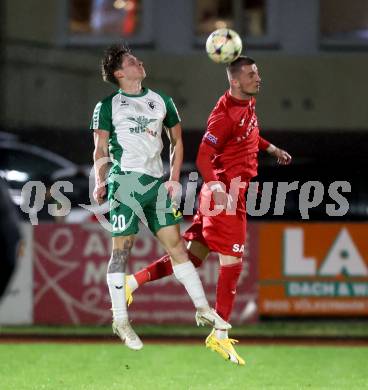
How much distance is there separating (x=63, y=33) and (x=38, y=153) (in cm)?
200

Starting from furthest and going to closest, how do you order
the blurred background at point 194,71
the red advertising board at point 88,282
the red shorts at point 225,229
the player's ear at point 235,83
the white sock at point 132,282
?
the blurred background at point 194,71
the red advertising board at point 88,282
the white sock at point 132,282
the red shorts at point 225,229
the player's ear at point 235,83

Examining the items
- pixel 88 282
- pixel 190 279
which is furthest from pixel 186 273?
pixel 88 282

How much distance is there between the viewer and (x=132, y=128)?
859 centimetres

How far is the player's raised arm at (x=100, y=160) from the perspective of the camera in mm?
8508

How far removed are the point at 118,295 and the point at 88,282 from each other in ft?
14.9

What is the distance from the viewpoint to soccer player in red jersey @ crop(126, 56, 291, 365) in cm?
868

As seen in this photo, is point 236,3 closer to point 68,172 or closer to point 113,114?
point 68,172

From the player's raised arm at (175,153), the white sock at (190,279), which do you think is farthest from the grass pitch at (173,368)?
the player's raised arm at (175,153)

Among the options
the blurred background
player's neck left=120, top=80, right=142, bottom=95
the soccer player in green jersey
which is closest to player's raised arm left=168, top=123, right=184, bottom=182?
the soccer player in green jersey

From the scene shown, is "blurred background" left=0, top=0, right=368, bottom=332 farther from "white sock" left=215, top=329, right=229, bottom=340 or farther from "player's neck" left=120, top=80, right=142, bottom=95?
"white sock" left=215, top=329, right=229, bottom=340

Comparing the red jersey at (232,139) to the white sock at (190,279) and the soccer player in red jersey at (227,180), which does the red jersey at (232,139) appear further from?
the white sock at (190,279)

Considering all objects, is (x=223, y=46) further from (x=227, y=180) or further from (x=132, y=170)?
(x=132, y=170)

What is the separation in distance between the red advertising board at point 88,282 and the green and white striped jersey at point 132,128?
4547mm

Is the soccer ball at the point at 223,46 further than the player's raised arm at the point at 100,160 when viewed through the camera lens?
Yes
